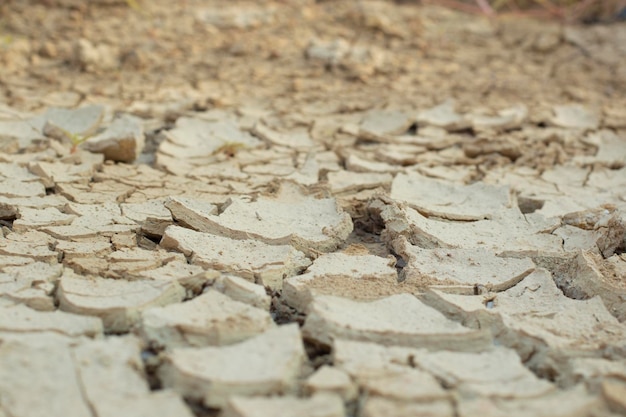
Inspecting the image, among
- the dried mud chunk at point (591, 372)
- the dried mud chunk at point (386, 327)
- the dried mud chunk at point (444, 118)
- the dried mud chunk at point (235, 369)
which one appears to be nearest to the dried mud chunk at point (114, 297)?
the dried mud chunk at point (235, 369)

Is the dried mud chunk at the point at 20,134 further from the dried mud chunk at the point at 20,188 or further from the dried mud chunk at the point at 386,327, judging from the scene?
the dried mud chunk at the point at 386,327

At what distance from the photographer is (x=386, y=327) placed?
162 cm

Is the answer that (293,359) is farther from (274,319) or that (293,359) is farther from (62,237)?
(62,237)

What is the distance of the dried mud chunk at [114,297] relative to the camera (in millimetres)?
1631

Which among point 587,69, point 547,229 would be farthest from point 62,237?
point 587,69

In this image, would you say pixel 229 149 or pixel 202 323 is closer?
pixel 202 323

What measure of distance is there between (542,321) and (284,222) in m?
0.77

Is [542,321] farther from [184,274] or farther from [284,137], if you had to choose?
[284,137]

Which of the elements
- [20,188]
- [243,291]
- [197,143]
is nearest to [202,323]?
[243,291]

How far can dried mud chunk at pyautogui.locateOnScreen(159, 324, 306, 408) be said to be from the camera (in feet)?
4.48

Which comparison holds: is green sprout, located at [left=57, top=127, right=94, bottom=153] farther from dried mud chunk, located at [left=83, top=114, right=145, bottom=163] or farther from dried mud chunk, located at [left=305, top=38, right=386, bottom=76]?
dried mud chunk, located at [left=305, top=38, right=386, bottom=76]

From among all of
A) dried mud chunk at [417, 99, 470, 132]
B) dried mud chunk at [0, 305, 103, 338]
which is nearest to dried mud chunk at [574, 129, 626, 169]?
dried mud chunk at [417, 99, 470, 132]

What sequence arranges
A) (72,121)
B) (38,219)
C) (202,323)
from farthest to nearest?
(72,121) → (38,219) → (202,323)

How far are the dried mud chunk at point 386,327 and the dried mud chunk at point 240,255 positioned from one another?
0.22 meters
